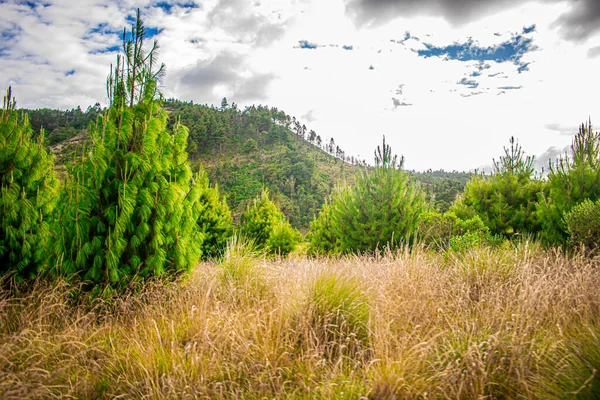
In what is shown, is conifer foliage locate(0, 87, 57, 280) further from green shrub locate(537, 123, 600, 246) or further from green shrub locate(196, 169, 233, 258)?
green shrub locate(537, 123, 600, 246)

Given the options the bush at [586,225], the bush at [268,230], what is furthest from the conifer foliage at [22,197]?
the bush at [586,225]

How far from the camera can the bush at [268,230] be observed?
40.9ft

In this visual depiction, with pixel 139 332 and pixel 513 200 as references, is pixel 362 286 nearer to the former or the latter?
pixel 139 332

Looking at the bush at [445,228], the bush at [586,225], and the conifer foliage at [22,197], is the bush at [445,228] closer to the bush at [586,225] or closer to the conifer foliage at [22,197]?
the bush at [586,225]

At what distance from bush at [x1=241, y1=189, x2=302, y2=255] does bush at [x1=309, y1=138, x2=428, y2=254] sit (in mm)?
3906

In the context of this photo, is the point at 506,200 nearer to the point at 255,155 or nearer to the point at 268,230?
the point at 268,230

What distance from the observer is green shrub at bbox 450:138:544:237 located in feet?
31.1

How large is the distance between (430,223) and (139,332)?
6.61 m

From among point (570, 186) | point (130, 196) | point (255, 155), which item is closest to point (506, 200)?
point (570, 186)

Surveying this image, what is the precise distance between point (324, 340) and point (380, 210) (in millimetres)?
5357

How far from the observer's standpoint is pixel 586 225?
20.2ft

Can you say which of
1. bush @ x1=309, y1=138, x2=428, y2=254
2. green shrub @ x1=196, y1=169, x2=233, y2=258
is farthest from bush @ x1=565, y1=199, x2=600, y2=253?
green shrub @ x1=196, y1=169, x2=233, y2=258

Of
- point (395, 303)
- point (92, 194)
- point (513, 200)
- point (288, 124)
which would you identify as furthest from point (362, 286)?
point (288, 124)

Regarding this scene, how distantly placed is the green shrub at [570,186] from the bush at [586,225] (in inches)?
39.7
